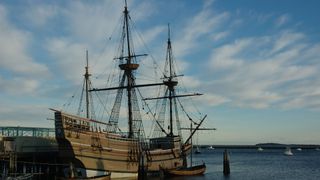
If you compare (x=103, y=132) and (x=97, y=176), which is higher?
(x=103, y=132)

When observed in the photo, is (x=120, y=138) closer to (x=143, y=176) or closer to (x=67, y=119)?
(x=143, y=176)

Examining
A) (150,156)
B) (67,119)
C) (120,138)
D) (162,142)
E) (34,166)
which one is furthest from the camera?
(162,142)

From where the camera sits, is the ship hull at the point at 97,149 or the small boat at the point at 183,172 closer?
the ship hull at the point at 97,149

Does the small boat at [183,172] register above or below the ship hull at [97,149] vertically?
below

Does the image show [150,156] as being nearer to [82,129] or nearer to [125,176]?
[125,176]

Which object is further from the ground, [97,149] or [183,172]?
[97,149]

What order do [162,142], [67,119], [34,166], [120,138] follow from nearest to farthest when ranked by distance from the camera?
[67,119], [34,166], [120,138], [162,142]

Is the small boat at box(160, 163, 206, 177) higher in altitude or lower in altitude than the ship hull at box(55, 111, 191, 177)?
lower

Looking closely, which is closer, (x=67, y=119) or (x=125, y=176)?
(x=67, y=119)

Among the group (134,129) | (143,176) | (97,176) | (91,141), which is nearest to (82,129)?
(91,141)

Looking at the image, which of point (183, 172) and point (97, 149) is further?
point (183, 172)

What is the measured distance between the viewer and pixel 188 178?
72000 millimetres

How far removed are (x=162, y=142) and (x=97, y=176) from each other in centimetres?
2282

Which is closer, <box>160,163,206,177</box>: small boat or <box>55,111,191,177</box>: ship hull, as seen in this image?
<box>55,111,191,177</box>: ship hull
